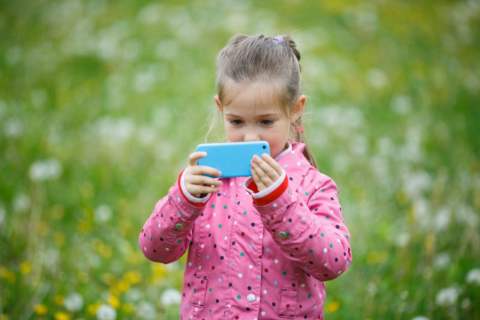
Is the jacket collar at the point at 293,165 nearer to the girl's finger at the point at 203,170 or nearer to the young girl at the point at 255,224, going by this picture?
the young girl at the point at 255,224

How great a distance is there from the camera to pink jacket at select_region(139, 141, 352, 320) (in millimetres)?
1781

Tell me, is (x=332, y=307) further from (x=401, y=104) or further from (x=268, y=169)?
(x=401, y=104)

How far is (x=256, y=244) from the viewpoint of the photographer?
6.35 ft

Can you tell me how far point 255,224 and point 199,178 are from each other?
0.34 meters

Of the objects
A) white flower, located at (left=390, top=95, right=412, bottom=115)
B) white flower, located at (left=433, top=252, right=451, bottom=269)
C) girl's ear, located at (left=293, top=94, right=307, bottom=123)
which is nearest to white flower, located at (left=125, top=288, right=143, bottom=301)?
girl's ear, located at (left=293, top=94, right=307, bottom=123)

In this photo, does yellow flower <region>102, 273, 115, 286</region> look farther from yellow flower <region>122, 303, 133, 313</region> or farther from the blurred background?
yellow flower <region>122, 303, 133, 313</region>

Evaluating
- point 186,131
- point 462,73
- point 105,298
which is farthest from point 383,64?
point 105,298

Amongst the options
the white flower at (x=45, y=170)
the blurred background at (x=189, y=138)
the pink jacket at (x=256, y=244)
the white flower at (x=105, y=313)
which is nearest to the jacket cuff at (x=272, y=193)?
the pink jacket at (x=256, y=244)

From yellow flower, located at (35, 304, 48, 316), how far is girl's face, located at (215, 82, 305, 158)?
1.79 m

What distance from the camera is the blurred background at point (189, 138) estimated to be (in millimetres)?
3420

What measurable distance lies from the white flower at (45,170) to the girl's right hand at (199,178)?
3.15m

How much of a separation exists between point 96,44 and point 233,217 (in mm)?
5871

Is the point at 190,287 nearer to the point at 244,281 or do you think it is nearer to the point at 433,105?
the point at 244,281

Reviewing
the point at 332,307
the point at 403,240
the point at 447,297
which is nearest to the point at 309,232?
the point at 332,307
